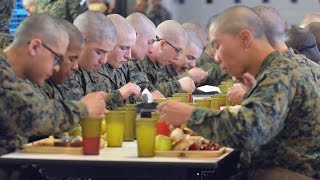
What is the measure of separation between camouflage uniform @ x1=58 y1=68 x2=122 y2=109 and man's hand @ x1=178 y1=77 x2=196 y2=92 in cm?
158

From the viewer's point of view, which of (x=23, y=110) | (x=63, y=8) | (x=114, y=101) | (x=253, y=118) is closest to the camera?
(x=253, y=118)

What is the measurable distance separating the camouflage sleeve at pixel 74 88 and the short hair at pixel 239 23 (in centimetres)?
162

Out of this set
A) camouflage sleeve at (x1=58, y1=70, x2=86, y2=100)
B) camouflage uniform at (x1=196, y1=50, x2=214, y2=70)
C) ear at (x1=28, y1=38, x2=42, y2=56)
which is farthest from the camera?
camouflage uniform at (x1=196, y1=50, x2=214, y2=70)

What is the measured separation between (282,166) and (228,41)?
0.71m

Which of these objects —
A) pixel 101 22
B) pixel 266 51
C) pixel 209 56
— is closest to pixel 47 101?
pixel 266 51

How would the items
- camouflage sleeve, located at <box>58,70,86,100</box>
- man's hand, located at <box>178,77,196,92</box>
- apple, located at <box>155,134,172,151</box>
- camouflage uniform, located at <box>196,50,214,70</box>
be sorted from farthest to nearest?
1. camouflage uniform, located at <box>196,50,214,70</box>
2. man's hand, located at <box>178,77,196,92</box>
3. camouflage sleeve, located at <box>58,70,86,100</box>
4. apple, located at <box>155,134,172,151</box>

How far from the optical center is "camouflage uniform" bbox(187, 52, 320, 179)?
4305mm

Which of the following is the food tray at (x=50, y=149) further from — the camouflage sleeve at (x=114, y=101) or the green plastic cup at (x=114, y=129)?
the camouflage sleeve at (x=114, y=101)

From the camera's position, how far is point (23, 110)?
443cm

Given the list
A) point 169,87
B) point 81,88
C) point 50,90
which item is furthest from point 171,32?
point 50,90

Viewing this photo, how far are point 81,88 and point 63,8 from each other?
→ 382 centimetres

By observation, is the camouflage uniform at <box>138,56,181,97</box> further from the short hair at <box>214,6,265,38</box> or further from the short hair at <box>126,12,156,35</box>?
the short hair at <box>214,6,265,38</box>

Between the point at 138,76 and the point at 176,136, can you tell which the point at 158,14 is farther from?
the point at 176,136

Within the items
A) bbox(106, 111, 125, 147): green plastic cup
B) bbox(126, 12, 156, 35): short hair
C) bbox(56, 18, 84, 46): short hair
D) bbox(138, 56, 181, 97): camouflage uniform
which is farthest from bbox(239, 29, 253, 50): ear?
bbox(126, 12, 156, 35): short hair
